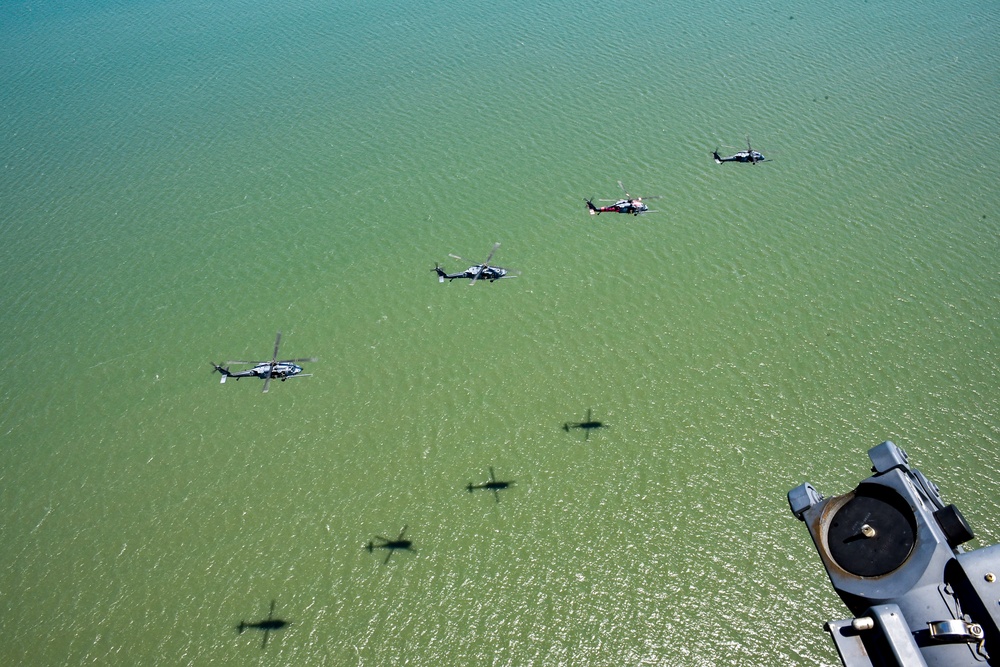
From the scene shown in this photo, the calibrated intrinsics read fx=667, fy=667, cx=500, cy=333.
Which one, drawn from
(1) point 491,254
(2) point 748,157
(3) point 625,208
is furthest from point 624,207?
(2) point 748,157

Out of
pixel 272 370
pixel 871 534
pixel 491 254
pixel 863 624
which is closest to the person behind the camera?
pixel 863 624

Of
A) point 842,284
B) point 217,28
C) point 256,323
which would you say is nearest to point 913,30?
point 842,284

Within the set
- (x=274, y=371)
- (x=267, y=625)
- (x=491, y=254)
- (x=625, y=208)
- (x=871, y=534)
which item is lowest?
(x=267, y=625)

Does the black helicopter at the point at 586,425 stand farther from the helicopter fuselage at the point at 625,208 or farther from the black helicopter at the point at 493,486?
the helicopter fuselage at the point at 625,208

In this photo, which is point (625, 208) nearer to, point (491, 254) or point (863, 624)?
point (491, 254)

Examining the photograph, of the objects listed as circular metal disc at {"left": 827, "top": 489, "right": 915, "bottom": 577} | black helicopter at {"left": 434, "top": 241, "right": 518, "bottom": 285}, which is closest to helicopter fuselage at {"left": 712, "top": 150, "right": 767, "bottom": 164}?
black helicopter at {"left": 434, "top": 241, "right": 518, "bottom": 285}

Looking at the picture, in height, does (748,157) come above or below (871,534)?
above

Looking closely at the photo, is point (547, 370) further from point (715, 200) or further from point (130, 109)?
point (130, 109)

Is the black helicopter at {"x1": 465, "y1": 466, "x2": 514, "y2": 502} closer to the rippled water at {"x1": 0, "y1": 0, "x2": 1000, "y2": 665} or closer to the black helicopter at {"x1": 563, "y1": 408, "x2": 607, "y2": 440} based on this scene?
the rippled water at {"x1": 0, "y1": 0, "x2": 1000, "y2": 665}
